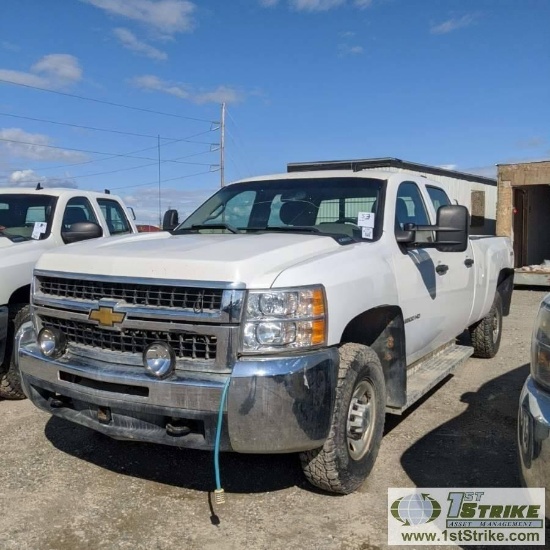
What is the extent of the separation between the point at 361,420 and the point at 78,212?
4482 millimetres

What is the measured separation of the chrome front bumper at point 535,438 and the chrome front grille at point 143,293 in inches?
58.3

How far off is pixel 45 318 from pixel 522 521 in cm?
295

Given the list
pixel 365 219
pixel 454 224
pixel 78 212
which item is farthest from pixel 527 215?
pixel 365 219

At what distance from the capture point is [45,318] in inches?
145

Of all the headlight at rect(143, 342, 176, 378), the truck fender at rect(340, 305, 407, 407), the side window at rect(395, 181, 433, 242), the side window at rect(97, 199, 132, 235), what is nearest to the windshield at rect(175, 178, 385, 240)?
the side window at rect(395, 181, 433, 242)

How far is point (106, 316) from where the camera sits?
10.6ft

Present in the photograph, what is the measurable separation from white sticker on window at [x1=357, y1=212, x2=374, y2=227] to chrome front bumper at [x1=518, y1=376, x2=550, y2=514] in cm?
176

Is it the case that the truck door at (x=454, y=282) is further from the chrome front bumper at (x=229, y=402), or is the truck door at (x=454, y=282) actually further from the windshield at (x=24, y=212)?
the windshield at (x=24, y=212)

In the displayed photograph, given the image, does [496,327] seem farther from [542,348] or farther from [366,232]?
[542,348]

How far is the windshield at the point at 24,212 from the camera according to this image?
6.16 metres

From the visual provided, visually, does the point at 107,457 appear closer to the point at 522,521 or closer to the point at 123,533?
the point at 123,533

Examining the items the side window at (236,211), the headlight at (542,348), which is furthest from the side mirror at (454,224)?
the side window at (236,211)

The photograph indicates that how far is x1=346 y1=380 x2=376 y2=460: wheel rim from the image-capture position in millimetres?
3416

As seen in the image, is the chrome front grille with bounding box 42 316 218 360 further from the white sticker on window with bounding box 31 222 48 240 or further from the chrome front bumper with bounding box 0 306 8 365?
the white sticker on window with bounding box 31 222 48 240
